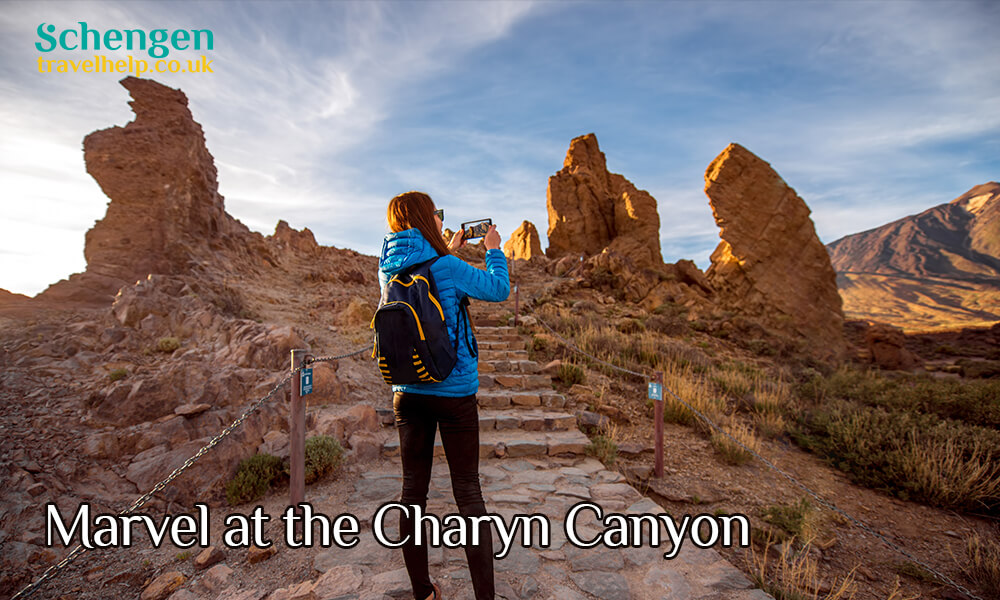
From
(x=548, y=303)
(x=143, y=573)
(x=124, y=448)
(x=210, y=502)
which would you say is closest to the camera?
(x=143, y=573)

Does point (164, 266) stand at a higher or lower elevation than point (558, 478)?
higher

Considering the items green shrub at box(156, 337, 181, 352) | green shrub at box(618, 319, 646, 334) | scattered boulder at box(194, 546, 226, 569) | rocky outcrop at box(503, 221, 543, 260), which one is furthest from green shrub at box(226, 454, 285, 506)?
rocky outcrop at box(503, 221, 543, 260)

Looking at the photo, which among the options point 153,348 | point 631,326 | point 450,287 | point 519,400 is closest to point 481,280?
point 450,287

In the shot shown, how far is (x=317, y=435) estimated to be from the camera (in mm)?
4477

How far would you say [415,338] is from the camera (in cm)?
185

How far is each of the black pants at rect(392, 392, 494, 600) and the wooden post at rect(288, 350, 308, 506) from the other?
1.66 meters

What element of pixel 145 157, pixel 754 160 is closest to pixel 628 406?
pixel 145 157

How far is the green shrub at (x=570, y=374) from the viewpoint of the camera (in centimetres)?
727

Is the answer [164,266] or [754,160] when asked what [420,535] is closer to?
[164,266]

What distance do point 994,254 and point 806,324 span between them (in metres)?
143

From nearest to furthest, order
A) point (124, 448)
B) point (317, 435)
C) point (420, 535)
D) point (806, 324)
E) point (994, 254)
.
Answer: point (420, 535) < point (124, 448) < point (317, 435) < point (806, 324) < point (994, 254)

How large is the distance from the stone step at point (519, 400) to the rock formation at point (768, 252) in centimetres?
1929

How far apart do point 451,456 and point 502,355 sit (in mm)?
6131

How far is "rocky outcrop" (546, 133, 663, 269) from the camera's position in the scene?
2581 cm
